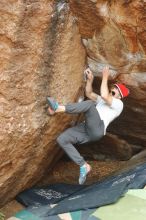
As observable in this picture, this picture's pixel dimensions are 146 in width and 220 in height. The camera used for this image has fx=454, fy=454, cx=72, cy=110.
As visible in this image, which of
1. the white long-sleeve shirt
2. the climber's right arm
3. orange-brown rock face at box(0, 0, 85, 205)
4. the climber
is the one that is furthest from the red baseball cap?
orange-brown rock face at box(0, 0, 85, 205)

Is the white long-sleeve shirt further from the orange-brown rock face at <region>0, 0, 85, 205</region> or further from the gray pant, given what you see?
the orange-brown rock face at <region>0, 0, 85, 205</region>

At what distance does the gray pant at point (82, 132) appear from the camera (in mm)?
6250

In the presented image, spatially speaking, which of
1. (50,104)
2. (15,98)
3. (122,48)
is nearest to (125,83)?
(122,48)

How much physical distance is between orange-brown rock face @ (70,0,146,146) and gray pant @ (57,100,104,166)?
0.65 metres

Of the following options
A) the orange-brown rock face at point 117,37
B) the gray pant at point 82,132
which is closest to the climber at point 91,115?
the gray pant at point 82,132

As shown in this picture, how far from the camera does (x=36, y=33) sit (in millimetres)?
5711

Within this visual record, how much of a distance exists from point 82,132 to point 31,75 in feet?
4.02

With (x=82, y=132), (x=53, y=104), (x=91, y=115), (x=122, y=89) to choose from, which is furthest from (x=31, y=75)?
(x=122, y=89)

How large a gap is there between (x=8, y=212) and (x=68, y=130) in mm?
1508

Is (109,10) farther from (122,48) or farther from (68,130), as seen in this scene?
(68,130)

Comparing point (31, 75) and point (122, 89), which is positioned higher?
point (31, 75)

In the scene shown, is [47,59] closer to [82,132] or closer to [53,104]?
[53,104]

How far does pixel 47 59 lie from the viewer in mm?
5930

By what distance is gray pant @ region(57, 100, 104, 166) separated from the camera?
6.25 metres
